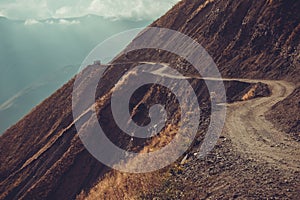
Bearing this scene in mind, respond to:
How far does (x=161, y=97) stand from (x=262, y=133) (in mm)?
22860

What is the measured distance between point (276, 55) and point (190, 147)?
23.6 metres

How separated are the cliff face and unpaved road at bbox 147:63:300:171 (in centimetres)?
200

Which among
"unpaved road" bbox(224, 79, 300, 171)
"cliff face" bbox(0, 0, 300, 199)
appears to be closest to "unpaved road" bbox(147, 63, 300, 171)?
"unpaved road" bbox(224, 79, 300, 171)

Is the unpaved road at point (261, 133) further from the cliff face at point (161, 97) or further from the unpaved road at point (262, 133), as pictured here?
the cliff face at point (161, 97)

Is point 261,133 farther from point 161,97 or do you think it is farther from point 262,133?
point 161,97

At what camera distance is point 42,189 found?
4738 centimetres

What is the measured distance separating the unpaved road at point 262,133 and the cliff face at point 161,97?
2.00m

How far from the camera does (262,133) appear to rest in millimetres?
27672

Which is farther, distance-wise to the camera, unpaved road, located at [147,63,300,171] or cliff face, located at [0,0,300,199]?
cliff face, located at [0,0,300,199]

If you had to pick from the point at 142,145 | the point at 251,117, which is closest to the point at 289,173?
the point at 251,117

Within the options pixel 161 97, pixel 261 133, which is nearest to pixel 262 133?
pixel 261 133

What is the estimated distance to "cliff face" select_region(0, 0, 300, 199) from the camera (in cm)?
4303

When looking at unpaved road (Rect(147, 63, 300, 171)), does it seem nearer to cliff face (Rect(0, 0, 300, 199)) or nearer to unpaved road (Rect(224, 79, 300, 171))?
unpaved road (Rect(224, 79, 300, 171))

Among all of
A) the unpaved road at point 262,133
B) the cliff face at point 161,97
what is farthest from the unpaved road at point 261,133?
the cliff face at point 161,97
